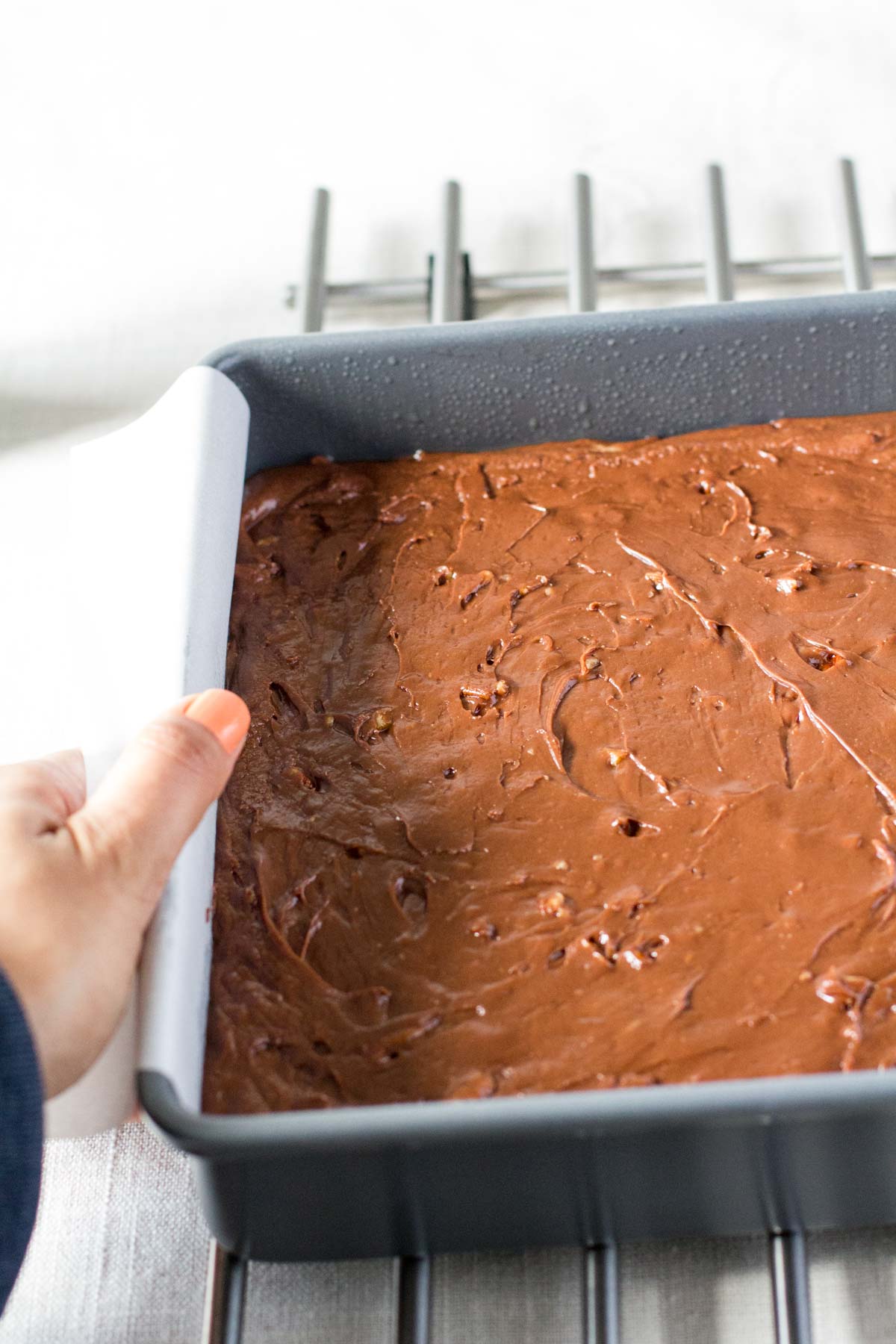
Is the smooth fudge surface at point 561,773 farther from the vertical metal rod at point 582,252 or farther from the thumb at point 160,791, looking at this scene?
the vertical metal rod at point 582,252

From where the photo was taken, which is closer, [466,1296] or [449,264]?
[466,1296]

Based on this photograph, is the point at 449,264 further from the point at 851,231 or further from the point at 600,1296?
the point at 600,1296

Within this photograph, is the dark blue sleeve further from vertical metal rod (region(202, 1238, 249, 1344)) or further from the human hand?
vertical metal rod (region(202, 1238, 249, 1344))

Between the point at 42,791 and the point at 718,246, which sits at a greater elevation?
the point at 718,246

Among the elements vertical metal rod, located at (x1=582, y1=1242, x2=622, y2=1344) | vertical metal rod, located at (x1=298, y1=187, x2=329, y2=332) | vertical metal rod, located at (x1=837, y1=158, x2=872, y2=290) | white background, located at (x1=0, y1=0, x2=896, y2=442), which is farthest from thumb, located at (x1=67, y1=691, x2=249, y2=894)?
vertical metal rod, located at (x1=837, y1=158, x2=872, y2=290)

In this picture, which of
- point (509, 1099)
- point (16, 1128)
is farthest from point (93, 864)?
point (509, 1099)

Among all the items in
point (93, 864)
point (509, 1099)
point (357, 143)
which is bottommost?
point (509, 1099)

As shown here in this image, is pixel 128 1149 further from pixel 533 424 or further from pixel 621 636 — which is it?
pixel 533 424
